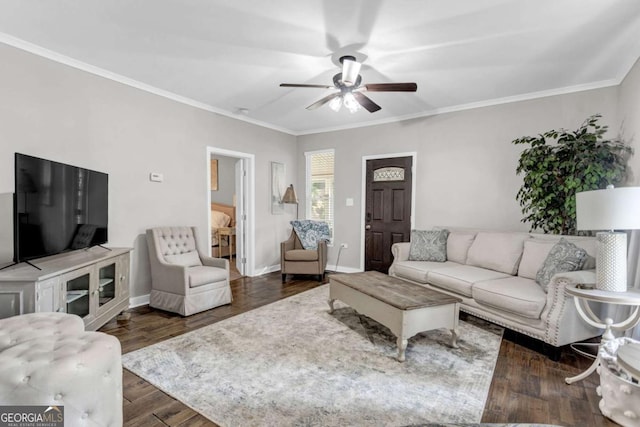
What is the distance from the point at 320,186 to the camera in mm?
6090

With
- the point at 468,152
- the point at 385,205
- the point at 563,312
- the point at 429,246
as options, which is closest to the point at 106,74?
the point at 385,205

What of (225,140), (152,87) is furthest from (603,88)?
(152,87)

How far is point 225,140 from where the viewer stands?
4.76 m

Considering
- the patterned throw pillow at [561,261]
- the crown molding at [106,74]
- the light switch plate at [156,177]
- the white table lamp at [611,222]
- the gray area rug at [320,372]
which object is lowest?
the gray area rug at [320,372]

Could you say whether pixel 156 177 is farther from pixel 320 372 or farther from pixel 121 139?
pixel 320 372

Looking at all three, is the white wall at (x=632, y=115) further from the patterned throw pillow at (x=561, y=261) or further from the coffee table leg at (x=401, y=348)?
the coffee table leg at (x=401, y=348)

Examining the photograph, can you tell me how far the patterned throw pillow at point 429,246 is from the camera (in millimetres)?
4098

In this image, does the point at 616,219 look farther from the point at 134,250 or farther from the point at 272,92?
the point at 134,250

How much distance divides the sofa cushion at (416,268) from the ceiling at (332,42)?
215 centimetres

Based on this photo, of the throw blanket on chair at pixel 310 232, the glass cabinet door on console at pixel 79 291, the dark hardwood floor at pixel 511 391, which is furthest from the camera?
the throw blanket on chair at pixel 310 232

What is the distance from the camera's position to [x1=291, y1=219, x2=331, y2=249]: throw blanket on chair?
5212 millimetres

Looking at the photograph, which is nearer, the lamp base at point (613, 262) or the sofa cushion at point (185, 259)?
the lamp base at point (613, 262)

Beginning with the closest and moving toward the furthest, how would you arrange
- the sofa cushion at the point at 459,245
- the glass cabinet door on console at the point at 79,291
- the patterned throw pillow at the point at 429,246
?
the glass cabinet door on console at the point at 79,291, the sofa cushion at the point at 459,245, the patterned throw pillow at the point at 429,246

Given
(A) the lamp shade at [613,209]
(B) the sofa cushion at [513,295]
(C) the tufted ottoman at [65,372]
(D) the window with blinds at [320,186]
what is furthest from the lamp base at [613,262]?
(D) the window with blinds at [320,186]
